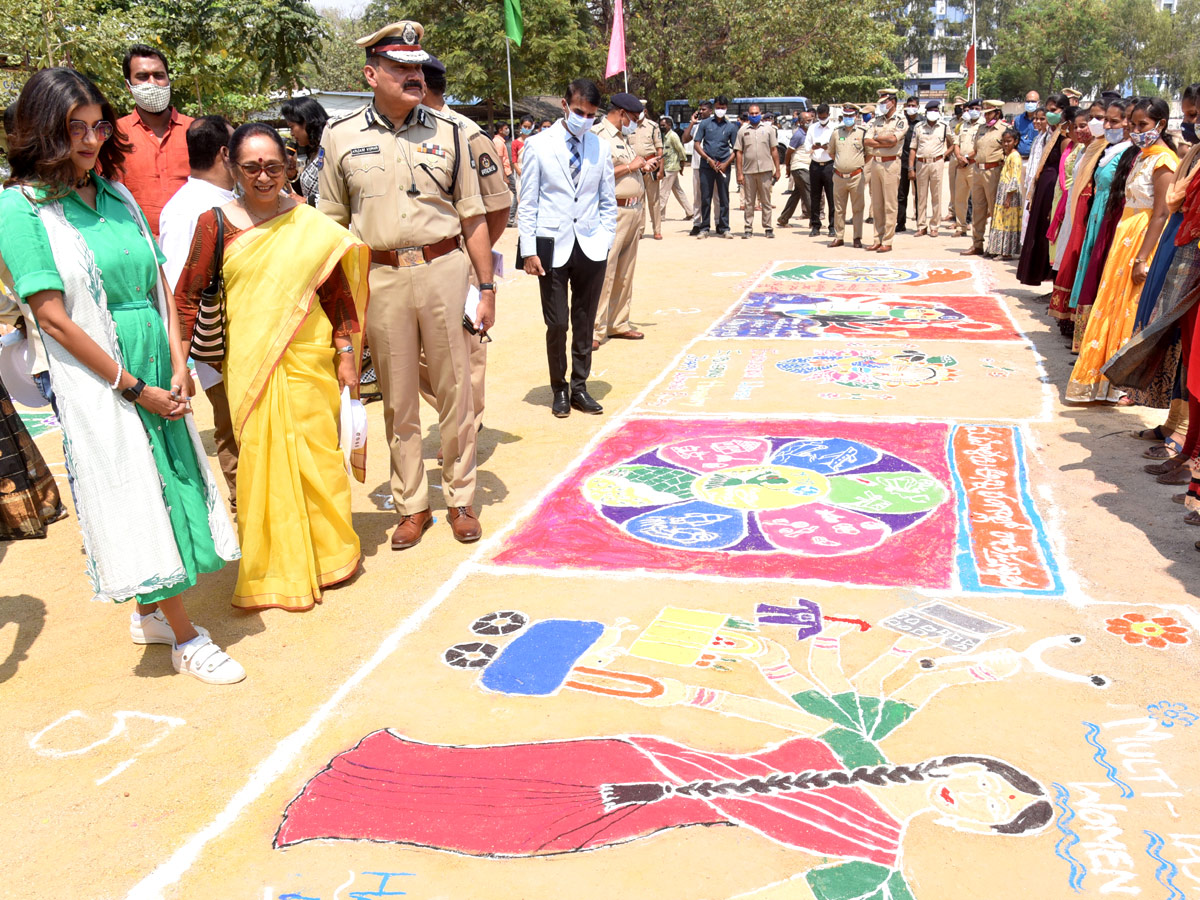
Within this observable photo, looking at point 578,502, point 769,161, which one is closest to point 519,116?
point 769,161

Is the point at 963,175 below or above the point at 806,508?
above

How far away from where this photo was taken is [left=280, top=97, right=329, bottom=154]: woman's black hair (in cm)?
584

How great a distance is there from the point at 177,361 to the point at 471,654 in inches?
56.1

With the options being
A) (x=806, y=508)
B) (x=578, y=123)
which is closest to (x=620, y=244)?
(x=578, y=123)

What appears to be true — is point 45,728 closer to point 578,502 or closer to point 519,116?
point 578,502

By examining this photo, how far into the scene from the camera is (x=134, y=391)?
10.6 feet

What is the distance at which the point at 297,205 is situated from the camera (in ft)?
12.9

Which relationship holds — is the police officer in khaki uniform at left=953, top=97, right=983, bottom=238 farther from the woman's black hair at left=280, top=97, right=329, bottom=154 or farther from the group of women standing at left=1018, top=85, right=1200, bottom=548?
the woman's black hair at left=280, top=97, right=329, bottom=154

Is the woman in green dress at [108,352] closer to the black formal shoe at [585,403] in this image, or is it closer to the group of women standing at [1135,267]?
the black formal shoe at [585,403]

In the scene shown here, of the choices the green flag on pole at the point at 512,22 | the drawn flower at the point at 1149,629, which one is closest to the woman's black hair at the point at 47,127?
the drawn flower at the point at 1149,629

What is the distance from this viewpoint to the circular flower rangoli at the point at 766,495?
14.7 feet

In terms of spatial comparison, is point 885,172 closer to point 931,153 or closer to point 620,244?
point 931,153

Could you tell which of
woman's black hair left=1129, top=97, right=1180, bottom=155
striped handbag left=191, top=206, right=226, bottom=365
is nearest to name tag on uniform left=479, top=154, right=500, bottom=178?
striped handbag left=191, top=206, right=226, bottom=365

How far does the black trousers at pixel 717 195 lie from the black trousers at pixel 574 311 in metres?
9.20
